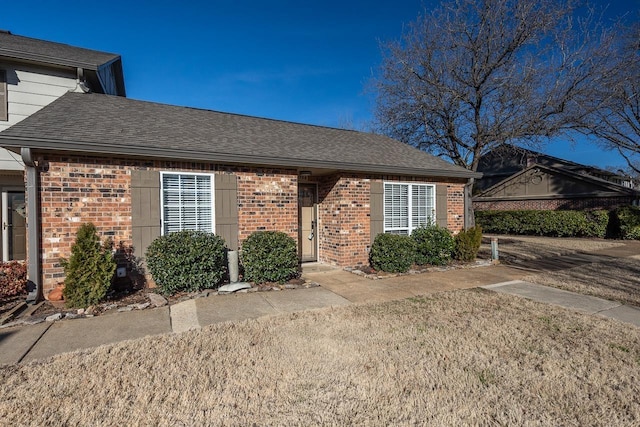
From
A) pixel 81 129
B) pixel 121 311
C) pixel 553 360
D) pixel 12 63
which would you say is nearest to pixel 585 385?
pixel 553 360

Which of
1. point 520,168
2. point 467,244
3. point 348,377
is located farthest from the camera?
point 520,168

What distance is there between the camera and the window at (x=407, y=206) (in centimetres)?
890

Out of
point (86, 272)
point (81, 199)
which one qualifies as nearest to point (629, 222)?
point (86, 272)

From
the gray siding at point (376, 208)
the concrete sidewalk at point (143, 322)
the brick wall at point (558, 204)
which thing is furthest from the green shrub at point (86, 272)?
the brick wall at point (558, 204)

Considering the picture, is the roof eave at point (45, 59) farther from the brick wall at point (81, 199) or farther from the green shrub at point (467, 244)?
the green shrub at point (467, 244)

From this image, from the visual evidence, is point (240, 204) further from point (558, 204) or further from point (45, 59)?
point (558, 204)

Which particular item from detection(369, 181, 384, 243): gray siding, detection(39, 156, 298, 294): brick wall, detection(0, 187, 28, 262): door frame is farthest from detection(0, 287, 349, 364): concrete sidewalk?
detection(0, 187, 28, 262): door frame

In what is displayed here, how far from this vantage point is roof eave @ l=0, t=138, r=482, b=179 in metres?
5.10

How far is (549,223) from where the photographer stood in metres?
16.9

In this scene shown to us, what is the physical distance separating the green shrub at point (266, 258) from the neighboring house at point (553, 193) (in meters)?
17.7

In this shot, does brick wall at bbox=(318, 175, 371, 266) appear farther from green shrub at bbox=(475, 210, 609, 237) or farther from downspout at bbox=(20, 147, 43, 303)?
green shrub at bbox=(475, 210, 609, 237)

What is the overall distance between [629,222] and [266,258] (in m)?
16.7

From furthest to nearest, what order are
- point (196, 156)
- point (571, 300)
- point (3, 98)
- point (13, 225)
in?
point (13, 225) → point (3, 98) → point (196, 156) → point (571, 300)

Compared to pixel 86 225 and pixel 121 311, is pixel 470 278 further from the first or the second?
pixel 86 225
